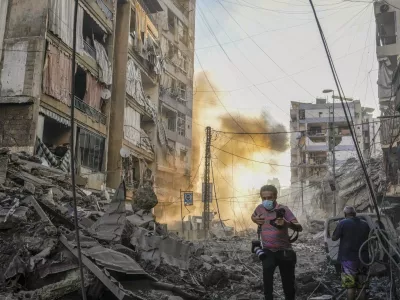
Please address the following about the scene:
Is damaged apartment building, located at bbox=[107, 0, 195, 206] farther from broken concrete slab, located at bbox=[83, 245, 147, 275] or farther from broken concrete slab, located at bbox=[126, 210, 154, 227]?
broken concrete slab, located at bbox=[83, 245, 147, 275]

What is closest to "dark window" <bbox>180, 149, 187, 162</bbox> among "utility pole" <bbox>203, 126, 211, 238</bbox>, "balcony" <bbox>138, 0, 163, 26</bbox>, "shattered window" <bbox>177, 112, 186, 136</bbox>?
"shattered window" <bbox>177, 112, 186, 136</bbox>

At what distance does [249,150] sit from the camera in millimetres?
60875

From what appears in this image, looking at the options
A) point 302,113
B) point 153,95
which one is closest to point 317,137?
point 302,113

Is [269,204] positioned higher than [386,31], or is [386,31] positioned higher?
[386,31]

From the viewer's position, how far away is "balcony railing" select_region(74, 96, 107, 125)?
2045 cm

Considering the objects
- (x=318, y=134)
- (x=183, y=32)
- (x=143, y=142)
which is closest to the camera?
(x=143, y=142)

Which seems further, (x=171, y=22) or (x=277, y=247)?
(x=171, y=22)

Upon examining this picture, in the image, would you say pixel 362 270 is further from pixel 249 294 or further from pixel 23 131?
pixel 23 131

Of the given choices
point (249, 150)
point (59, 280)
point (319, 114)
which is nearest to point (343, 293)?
point (59, 280)

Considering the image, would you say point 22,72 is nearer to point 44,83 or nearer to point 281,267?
point 44,83

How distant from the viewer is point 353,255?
6.38m

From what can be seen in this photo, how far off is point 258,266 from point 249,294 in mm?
5155

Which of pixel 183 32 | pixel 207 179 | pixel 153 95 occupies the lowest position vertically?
pixel 207 179

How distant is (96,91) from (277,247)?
18865 millimetres
